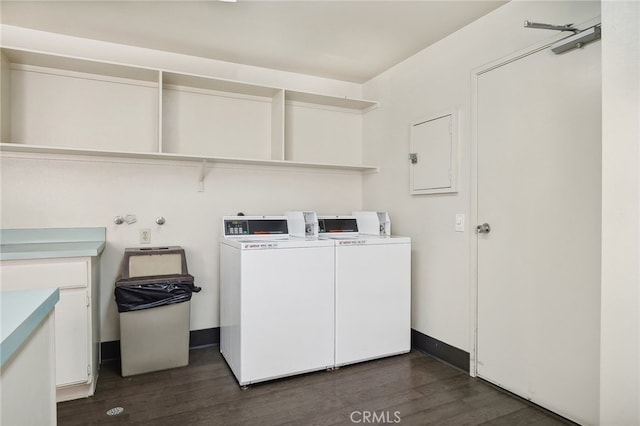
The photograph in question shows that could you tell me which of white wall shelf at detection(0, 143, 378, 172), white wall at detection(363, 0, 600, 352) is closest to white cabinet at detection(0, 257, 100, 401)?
white wall shelf at detection(0, 143, 378, 172)

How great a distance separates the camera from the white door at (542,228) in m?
1.91

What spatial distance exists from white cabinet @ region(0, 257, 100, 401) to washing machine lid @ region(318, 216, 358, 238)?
1734 millimetres

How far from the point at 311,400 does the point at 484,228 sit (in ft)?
5.16

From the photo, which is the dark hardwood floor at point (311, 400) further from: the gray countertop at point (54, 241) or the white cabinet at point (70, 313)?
the gray countertop at point (54, 241)

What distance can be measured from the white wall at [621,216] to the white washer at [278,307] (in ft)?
5.35

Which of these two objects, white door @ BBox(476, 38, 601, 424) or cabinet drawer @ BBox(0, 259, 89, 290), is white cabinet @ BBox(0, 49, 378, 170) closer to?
cabinet drawer @ BBox(0, 259, 89, 290)

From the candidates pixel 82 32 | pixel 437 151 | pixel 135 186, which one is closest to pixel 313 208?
pixel 437 151

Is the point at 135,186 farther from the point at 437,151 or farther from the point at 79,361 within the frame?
the point at 437,151

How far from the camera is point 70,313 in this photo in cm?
224

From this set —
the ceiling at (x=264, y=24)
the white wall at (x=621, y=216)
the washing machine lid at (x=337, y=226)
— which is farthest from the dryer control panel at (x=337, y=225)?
the white wall at (x=621, y=216)

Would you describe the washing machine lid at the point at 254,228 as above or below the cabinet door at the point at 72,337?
above

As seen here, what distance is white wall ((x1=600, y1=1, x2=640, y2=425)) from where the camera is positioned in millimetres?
1287
